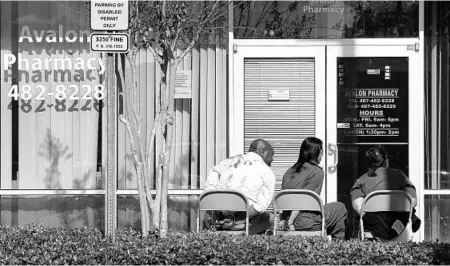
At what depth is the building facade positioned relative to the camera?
11.0 meters

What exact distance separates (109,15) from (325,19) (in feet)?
13.4

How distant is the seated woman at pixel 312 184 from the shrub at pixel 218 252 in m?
1.05

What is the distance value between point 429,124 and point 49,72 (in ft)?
15.2

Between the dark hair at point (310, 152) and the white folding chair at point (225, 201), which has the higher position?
the dark hair at point (310, 152)

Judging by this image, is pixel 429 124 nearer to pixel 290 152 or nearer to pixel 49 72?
pixel 290 152

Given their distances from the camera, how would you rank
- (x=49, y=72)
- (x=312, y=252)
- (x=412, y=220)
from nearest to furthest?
(x=312, y=252) → (x=412, y=220) → (x=49, y=72)

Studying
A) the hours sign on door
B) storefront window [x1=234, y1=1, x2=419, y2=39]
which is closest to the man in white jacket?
the hours sign on door

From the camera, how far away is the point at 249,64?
11047 mm

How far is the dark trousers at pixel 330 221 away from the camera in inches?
363

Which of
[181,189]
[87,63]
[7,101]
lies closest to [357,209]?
[181,189]

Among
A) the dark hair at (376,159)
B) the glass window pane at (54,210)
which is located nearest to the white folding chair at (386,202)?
the dark hair at (376,159)

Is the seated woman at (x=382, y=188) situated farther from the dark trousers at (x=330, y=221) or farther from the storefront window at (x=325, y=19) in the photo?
the storefront window at (x=325, y=19)

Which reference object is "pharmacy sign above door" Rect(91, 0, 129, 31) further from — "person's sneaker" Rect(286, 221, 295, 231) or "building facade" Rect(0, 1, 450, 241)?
"building facade" Rect(0, 1, 450, 241)

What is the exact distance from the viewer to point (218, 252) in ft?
25.8
